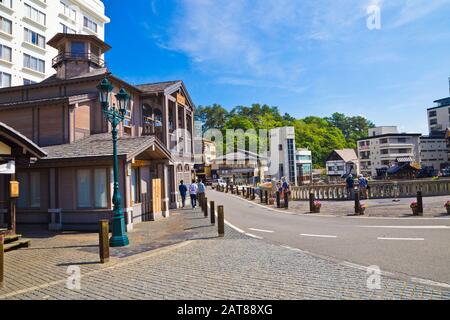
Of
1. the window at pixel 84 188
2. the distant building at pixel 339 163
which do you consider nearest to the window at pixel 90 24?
the window at pixel 84 188

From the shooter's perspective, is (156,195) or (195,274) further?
(156,195)

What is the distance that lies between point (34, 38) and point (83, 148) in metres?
30.4

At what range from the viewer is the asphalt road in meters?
6.50

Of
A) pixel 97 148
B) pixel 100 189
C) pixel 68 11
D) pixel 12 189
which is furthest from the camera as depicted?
pixel 68 11

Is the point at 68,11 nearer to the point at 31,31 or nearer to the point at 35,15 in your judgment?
the point at 35,15

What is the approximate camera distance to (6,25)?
105ft

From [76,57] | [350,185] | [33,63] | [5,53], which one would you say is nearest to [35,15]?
[33,63]

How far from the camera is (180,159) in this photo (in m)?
24.4

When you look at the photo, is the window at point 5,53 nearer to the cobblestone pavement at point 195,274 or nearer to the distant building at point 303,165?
the cobblestone pavement at point 195,274

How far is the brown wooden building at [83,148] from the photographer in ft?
Result: 43.7

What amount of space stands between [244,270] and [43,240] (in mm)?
8611

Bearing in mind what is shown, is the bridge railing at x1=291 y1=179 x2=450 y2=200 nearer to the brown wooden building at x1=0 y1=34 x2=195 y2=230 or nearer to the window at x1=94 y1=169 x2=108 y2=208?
the brown wooden building at x1=0 y1=34 x2=195 y2=230
